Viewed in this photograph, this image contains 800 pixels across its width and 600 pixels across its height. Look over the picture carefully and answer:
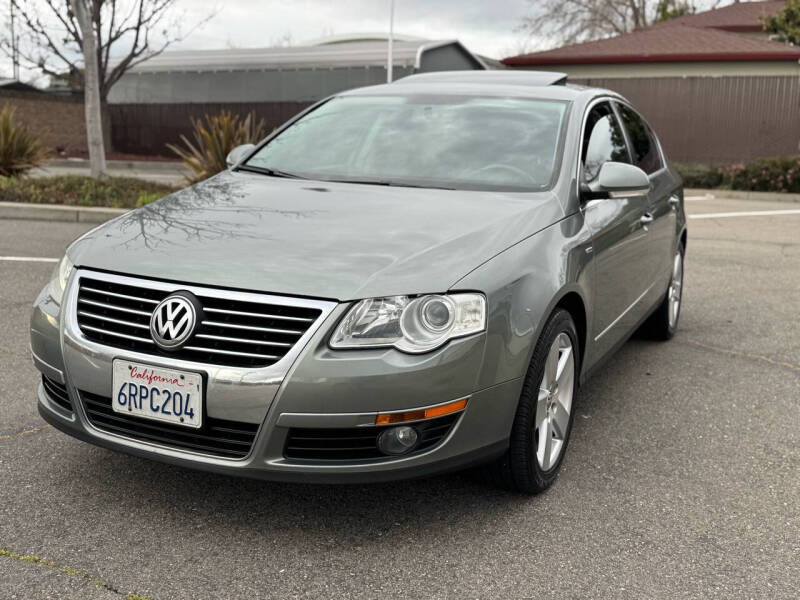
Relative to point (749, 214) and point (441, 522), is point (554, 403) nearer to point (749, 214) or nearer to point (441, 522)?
point (441, 522)

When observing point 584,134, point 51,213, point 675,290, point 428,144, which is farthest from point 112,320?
point 51,213

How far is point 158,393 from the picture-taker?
111 inches

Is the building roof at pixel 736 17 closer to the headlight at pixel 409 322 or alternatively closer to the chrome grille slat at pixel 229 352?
the headlight at pixel 409 322

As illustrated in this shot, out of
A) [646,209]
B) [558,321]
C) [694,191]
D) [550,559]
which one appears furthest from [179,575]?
[694,191]

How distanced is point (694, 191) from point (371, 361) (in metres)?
18.2

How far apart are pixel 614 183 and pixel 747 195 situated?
1662 centimetres

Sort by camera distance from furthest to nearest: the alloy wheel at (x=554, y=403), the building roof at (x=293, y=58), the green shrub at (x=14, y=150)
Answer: the building roof at (x=293, y=58) < the green shrub at (x=14, y=150) < the alloy wheel at (x=554, y=403)

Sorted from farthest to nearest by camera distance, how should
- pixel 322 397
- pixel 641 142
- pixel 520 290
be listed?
pixel 641 142 → pixel 520 290 → pixel 322 397

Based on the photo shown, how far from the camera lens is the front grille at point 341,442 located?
2.80 m

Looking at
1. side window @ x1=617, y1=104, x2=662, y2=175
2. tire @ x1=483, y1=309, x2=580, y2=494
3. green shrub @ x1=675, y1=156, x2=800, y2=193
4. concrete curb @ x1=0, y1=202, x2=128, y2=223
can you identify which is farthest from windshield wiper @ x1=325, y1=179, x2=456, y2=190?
green shrub @ x1=675, y1=156, x2=800, y2=193

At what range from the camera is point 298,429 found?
2.79 meters

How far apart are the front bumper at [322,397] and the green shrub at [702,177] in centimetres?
1845

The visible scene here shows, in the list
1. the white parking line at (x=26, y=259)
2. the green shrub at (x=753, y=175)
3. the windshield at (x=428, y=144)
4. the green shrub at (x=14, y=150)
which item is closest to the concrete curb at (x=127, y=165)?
the green shrub at (x=14, y=150)

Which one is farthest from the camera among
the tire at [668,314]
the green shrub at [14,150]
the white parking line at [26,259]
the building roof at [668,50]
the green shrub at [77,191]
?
the building roof at [668,50]
